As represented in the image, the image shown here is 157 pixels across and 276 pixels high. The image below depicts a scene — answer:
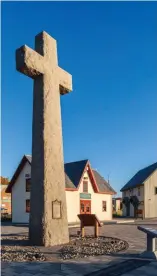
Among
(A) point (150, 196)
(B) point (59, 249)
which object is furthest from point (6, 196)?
(B) point (59, 249)

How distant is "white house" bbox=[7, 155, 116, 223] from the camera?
28297mm

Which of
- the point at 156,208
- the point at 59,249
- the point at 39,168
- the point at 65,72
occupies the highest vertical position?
the point at 65,72

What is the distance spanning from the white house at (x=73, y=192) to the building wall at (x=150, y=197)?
9.30 metres

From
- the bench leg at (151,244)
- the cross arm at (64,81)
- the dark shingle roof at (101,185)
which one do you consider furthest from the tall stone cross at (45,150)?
the dark shingle roof at (101,185)

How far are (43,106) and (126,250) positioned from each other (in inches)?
216

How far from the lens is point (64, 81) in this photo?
12453 millimetres

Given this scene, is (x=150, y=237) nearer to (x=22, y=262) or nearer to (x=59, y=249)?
(x=59, y=249)

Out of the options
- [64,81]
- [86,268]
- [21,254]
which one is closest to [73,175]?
[64,81]

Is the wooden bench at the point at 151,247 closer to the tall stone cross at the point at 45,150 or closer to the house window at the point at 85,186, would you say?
the tall stone cross at the point at 45,150

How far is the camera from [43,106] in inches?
436

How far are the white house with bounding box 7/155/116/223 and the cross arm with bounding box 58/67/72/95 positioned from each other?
16078 mm

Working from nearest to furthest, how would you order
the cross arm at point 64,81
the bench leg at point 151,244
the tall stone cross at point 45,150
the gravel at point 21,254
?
the gravel at point 21,254 < the bench leg at point 151,244 < the tall stone cross at point 45,150 < the cross arm at point 64,81

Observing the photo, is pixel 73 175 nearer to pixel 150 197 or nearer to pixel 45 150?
pixel 150 197

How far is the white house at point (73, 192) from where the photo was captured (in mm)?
28297
